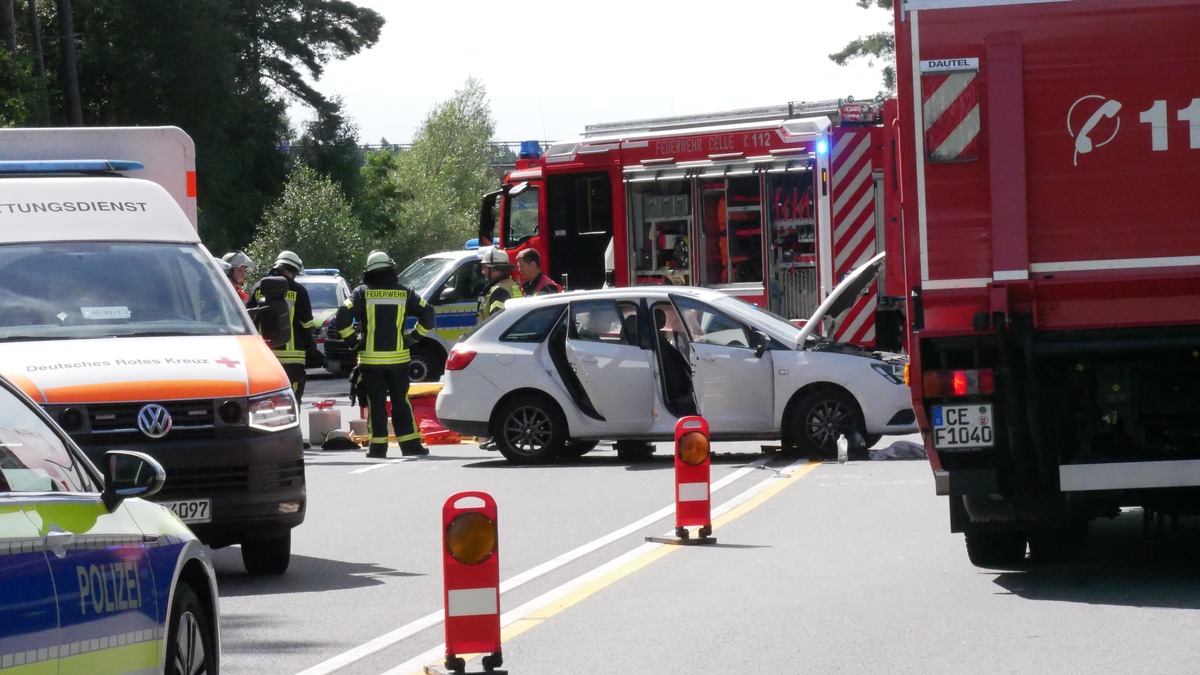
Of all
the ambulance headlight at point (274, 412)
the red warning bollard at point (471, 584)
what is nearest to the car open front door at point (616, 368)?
the ambulance headlight at point (274, 412)

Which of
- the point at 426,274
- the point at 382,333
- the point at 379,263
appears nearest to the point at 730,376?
the point at 382,333

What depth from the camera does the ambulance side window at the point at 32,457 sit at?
4.87 meters

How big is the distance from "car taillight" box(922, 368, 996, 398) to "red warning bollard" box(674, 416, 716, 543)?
243cm

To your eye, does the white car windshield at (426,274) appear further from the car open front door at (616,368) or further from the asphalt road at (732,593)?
the asphalt road at (732,593)

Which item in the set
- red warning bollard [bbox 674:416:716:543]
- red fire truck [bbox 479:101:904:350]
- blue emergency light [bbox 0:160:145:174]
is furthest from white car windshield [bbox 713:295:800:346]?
blue emergency light [bbox 0:160:145:174]

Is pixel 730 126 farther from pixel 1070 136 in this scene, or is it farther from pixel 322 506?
pixel 1070 136

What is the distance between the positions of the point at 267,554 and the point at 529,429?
258 inches

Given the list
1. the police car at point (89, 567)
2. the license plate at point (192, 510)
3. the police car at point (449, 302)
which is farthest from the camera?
the police car at point (449, 302)

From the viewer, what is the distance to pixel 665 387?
1611 cm

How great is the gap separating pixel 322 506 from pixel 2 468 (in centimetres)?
928

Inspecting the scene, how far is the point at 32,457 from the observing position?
508 centimetres

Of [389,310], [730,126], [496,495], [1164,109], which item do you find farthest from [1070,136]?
[730,126]

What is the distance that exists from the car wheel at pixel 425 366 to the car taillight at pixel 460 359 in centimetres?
1116

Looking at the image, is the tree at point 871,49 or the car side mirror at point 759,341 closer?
the car side mirror at point 759,341
